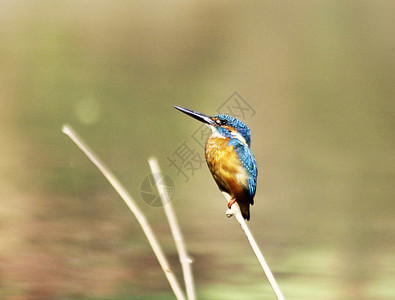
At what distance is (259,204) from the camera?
Answer: 4078mm

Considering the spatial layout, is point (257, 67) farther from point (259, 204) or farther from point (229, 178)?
point (229, 178)

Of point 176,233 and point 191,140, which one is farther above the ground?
point 191,140

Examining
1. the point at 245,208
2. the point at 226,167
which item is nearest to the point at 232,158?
the point at 226,167

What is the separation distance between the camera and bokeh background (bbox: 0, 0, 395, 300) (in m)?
3.11

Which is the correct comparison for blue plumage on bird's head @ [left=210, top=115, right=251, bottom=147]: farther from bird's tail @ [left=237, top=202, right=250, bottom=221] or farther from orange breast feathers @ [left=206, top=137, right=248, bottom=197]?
bird's tail @ [left=237, top=202, right=250, bottom=221]

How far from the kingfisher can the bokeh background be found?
52.5 inches

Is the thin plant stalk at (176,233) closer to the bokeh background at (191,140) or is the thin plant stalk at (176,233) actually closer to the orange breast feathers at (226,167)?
the orange breast feathers at (226,167)

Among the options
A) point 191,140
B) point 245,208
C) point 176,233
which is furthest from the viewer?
point 191,140

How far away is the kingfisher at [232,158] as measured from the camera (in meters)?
1.61

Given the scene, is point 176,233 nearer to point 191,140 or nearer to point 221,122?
point 221,122

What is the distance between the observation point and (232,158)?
5.40ft

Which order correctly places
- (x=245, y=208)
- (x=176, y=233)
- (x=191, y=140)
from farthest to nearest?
(x=191, y=140) → (x=245, y=208) → (x=176, y=233)

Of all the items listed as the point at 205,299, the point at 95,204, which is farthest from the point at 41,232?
the point at 205,299

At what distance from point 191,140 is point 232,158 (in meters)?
2.09
